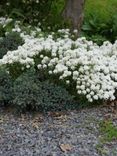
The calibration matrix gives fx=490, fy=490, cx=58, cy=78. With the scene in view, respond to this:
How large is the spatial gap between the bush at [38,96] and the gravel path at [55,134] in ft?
0.42

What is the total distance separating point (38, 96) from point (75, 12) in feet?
11.5

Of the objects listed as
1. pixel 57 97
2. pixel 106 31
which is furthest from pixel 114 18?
pixel 57 97

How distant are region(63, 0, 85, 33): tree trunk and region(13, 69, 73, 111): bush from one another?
10.2 ft

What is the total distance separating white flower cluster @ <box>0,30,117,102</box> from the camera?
24.3 ft

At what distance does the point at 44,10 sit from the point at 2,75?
3945 millimetres

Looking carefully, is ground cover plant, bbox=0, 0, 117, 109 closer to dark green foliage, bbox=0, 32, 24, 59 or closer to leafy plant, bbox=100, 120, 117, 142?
dark green foliage, bbox=0, 32, 24, 59

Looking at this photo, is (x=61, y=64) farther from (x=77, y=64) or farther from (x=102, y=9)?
(x=102, y=9)

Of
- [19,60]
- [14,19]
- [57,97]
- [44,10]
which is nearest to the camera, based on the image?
[57,97]

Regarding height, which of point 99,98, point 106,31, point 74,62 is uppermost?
point 106,31

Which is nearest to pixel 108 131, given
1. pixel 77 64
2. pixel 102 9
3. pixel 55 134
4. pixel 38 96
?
pixel 55 134

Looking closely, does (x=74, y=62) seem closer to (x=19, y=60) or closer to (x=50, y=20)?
(x=19, y=60)

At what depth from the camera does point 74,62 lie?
7.55 metres

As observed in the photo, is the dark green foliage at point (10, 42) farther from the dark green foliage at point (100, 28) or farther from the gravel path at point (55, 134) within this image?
the dark green foliage at point (100, 28)

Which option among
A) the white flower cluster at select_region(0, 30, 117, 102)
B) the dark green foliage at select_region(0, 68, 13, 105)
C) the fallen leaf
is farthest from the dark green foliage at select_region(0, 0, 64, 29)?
the fallen leaf
